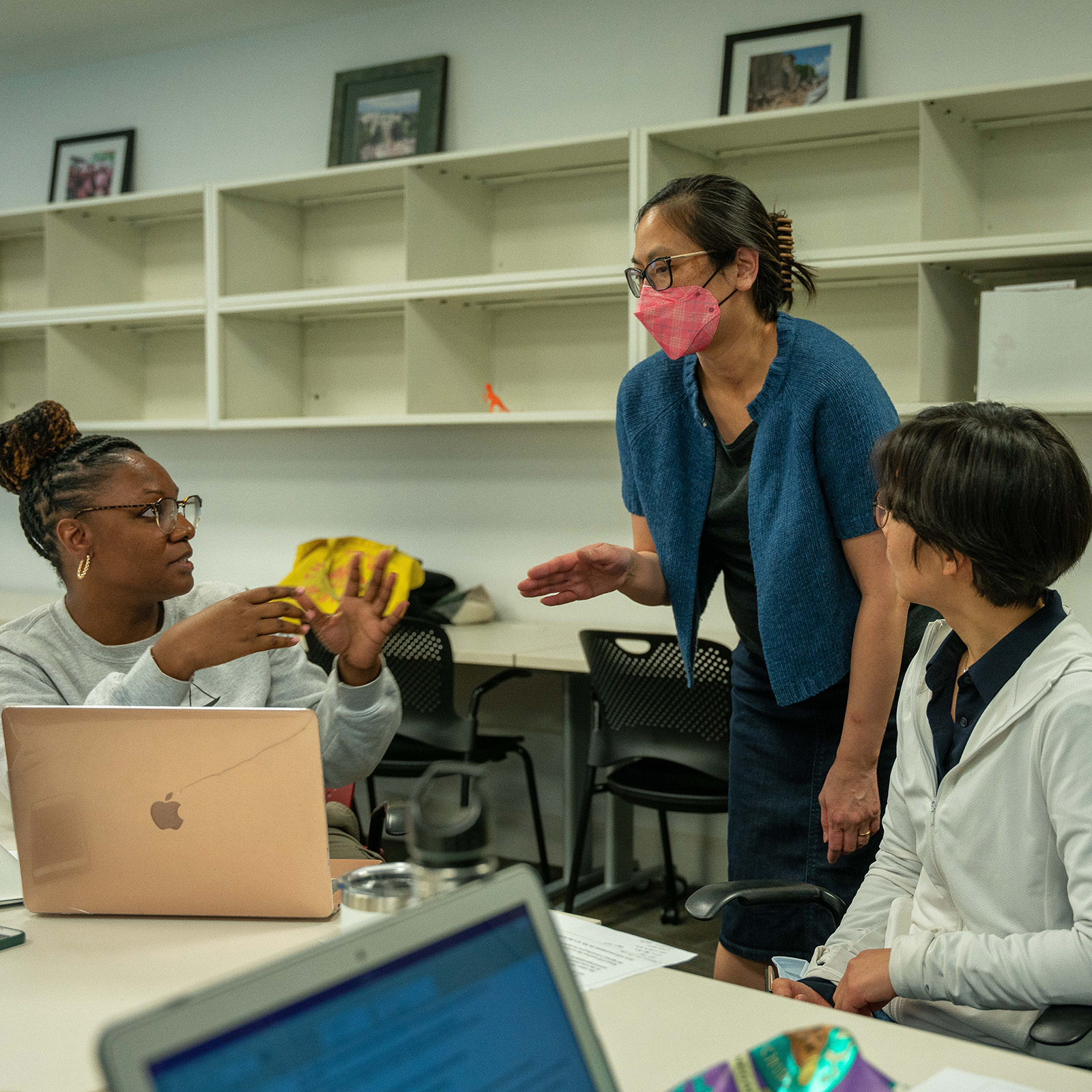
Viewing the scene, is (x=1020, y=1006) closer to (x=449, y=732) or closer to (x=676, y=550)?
(x=676, y=550)

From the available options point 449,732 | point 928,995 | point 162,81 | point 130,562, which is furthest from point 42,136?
point 928,995

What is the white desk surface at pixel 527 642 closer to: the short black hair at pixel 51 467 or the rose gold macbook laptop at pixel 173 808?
the short black hair at pixel 51 467

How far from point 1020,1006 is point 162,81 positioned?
434cm

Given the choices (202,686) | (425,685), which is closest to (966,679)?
(202,686)

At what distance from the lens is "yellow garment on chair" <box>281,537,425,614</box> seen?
351cm

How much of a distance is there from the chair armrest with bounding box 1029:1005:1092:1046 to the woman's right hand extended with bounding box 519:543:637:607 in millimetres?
864

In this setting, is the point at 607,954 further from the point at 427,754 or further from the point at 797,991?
the point at 427,754

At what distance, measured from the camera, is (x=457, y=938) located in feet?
2.02

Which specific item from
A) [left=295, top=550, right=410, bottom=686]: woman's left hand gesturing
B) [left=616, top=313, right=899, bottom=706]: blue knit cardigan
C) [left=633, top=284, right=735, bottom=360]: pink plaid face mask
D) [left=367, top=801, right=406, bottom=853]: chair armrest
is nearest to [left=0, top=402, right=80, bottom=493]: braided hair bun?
[left=295, top=550, right=410, bottom=686]: woman's left hand gesturing

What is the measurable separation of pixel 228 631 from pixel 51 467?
0.58 m

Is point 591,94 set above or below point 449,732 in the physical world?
above

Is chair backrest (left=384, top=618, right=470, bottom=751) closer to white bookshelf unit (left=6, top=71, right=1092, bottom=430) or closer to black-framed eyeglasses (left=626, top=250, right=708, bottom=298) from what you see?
white bookshelf unit (left=6, top=71, right=1092, bottom=430)

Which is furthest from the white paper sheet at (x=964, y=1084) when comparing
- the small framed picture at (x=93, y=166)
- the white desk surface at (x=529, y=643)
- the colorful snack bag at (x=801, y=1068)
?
the small framed picture at (x=93, y=166)

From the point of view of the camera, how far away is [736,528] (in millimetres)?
1783
